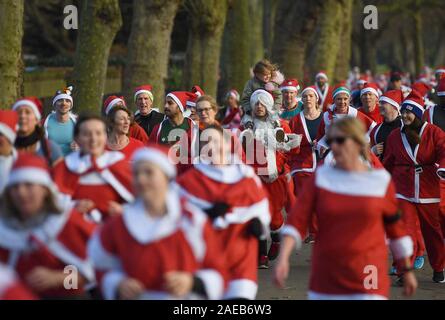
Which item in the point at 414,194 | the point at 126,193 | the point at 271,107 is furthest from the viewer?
the point at 271,107

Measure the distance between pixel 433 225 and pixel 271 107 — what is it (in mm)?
2248

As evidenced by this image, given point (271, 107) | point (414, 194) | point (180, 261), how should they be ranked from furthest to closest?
point (271, 107)
point (414, 194)
point (180, 261)

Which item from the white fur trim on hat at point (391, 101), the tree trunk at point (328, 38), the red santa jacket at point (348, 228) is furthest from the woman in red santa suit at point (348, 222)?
the tree trunk at point (328, 38)

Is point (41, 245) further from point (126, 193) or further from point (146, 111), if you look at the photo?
point (146, 111)

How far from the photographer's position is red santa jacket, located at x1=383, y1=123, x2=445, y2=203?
12250 mm

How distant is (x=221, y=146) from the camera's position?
26.4 ft

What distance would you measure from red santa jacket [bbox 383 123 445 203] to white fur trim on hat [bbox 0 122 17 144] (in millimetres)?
4792

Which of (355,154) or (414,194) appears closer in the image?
(355,154)

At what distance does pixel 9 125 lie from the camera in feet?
29.3

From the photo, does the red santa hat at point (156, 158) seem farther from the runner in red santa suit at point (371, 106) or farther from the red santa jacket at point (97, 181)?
the runner in red santa suit at point (371, 106)
